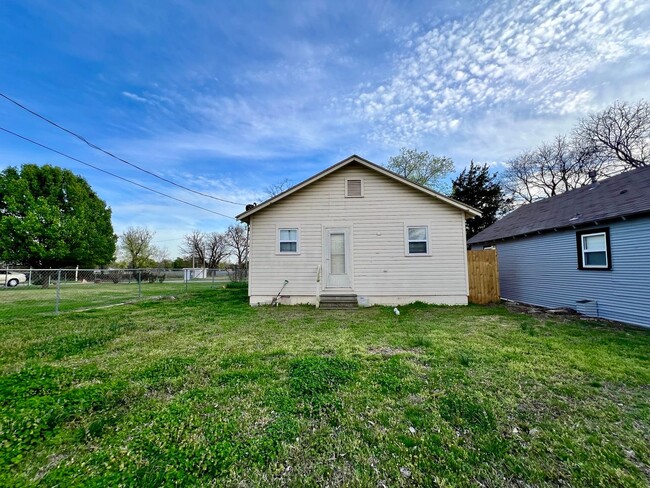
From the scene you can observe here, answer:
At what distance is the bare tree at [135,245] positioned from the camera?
39000mm

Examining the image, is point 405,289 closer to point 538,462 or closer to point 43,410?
point 538,462

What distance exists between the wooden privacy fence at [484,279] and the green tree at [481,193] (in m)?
15.5

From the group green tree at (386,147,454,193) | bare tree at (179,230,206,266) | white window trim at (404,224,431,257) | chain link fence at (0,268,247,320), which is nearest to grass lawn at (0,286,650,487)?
white window trim at (404,224,431,257)

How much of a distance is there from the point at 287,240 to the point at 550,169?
29.4 metres

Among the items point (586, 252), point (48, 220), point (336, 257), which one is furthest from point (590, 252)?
point (48, 220)

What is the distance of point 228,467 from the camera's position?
2.10m

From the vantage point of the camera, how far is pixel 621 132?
2047 cm

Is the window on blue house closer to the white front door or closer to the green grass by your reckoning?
the white front door

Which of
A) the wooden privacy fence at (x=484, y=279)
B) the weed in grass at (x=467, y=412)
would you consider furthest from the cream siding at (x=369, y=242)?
the weed in grass at (x=467, y=412)

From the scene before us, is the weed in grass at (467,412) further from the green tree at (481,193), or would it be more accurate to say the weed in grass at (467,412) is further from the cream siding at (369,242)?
the green tree at (481,193)

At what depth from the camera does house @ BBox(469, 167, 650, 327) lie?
725cm

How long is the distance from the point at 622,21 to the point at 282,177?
2380 cm

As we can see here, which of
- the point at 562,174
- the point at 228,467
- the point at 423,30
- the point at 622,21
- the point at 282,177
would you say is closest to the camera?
the point at 228,467

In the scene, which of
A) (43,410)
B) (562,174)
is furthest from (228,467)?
(562,174)
